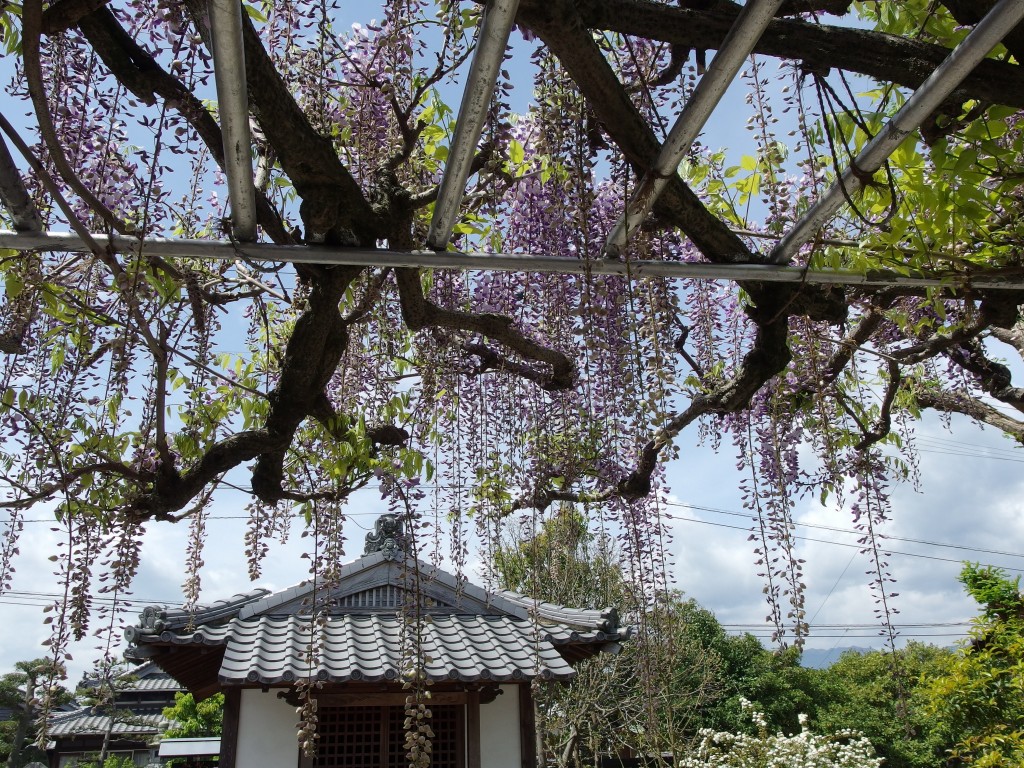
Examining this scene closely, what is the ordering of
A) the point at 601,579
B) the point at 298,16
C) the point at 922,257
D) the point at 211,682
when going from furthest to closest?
the point at 601,579
the point at 211,682
the point at 298,16
the point at 922,257

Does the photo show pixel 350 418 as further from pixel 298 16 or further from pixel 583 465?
pixel 298 16

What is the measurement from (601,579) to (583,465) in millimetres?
8269

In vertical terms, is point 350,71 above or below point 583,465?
above

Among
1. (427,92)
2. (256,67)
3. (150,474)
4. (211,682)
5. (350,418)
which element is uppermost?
(427,92)

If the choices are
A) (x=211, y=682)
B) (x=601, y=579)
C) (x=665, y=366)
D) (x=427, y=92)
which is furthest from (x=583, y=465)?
(x=601, y=579)

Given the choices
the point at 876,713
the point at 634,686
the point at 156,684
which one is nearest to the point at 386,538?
the point at 634,686

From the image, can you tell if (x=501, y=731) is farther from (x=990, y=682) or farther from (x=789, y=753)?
(x=789, y=753)

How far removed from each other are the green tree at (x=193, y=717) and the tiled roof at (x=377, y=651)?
688 cm

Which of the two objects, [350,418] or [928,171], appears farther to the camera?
[350,418]

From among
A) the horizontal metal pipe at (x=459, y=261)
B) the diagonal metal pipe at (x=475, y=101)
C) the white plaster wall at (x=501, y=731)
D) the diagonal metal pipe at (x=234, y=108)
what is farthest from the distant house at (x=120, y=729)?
the diagonal metal pipe at (x=475, y=101)

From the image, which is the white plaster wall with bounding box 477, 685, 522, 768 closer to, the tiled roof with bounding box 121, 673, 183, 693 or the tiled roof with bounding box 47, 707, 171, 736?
the tiled roof with bounding box 47, 707, 171, 736

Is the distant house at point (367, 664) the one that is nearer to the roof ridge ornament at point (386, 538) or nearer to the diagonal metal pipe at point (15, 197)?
the roof ridge ornament at point (386, 538)

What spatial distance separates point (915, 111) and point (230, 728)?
4803 mm

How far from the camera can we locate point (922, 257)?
2.18m
